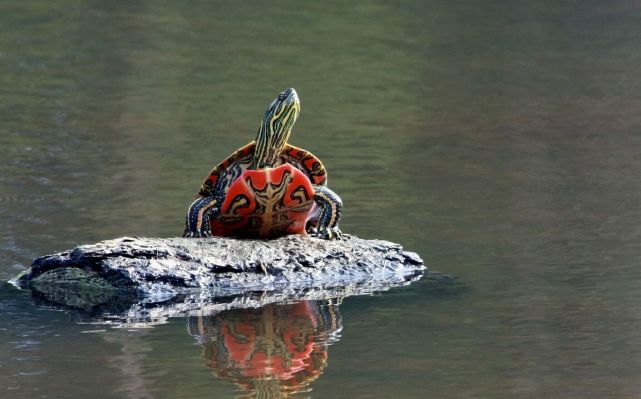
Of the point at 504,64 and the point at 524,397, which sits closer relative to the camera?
the point at 524,397

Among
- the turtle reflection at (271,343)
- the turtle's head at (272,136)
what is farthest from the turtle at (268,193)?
the turtle reflection at (271,343)

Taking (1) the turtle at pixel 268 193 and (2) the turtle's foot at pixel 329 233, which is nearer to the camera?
(1) the turtle at pixel 268 193

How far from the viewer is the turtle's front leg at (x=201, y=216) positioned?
7777 millimetres

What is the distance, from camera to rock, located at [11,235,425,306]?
7.25 m

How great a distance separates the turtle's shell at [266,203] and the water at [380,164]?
77 centimetres

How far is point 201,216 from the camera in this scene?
25.6ft

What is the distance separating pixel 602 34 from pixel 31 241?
476 inches

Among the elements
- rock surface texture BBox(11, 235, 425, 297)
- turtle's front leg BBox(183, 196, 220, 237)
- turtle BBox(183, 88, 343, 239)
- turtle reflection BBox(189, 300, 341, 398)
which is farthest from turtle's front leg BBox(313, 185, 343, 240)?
turtle reflection BBox(189, 300, 341, 398)

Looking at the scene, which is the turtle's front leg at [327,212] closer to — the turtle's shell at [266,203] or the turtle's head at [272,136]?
the turtle's shell at [266,203]

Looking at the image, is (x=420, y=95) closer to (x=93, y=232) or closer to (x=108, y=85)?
(x=108, y=85)

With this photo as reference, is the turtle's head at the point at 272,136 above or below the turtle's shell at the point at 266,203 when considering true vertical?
above

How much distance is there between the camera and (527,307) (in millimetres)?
7168

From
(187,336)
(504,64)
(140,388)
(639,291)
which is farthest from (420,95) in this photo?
(140,388)

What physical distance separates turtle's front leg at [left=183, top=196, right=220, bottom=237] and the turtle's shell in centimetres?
6
